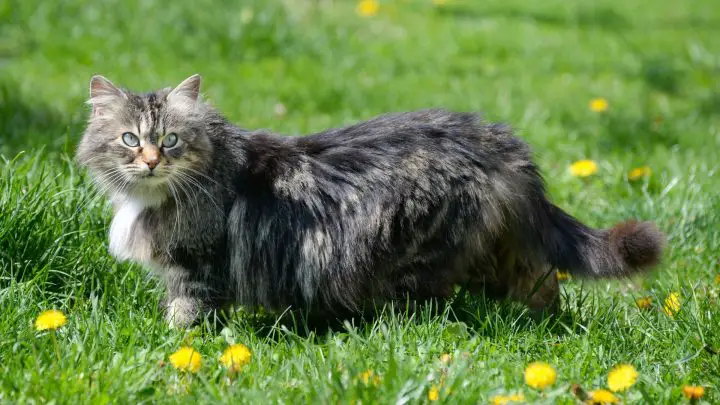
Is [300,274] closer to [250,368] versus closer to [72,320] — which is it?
[250,368]

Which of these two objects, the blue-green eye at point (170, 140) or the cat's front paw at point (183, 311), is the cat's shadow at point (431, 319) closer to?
the cat's front paw at point (183, 311)

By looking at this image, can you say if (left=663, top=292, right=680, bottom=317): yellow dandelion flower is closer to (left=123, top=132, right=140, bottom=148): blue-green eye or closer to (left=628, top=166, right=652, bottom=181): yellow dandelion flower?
(left=628, top=166, right=652, bottom=181): yellow dandelion flower

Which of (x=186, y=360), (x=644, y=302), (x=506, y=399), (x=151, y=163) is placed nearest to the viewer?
(x=506, y=399)

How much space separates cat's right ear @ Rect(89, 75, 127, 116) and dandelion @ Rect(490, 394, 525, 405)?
1.92 metres

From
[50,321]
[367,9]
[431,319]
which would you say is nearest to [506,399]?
[431,319]

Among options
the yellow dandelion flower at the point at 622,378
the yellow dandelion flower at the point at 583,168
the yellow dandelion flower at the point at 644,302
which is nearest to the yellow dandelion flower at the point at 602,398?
the yellow dandelion flower at the point at 622,378

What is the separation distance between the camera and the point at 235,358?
3006mm

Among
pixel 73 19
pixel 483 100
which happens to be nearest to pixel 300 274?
pixel 483 100

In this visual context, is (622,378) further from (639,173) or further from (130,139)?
(639,173)

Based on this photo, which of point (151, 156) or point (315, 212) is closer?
point (151, 156)

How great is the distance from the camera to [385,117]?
3.80 metres

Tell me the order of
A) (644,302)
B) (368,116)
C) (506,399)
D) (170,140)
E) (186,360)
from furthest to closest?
(368,116) < (644,302) < (170,140) < (186,360) < (506,399)

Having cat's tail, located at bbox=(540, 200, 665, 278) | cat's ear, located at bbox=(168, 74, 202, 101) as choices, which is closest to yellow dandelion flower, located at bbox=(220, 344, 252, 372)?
cat's ear, located at bbox=(168, 74, 202, 101)

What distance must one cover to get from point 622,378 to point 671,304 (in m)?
0.96
